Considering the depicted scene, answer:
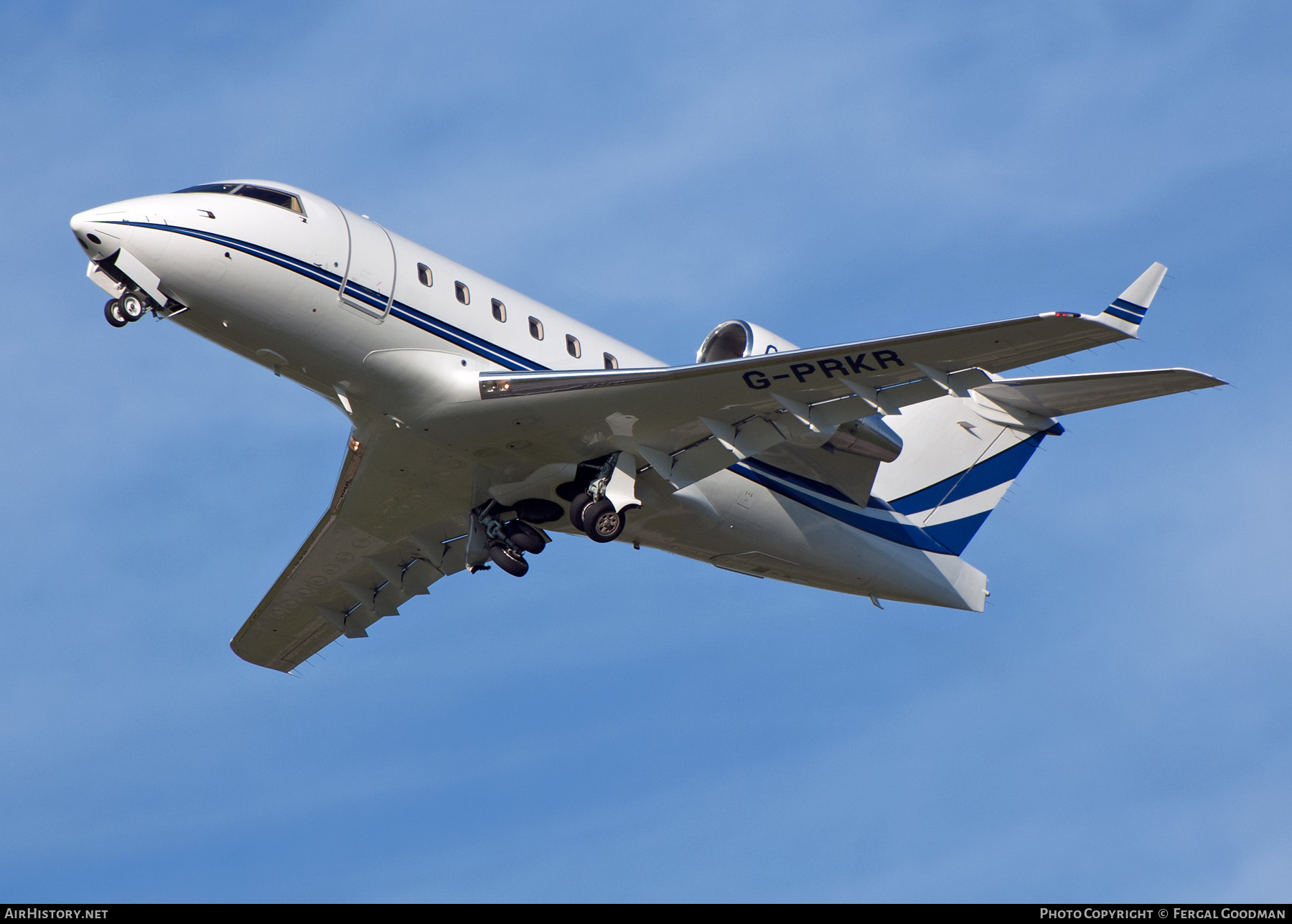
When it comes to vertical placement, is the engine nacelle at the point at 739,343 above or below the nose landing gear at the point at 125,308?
above

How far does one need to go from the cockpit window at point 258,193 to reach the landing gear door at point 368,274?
0.71m

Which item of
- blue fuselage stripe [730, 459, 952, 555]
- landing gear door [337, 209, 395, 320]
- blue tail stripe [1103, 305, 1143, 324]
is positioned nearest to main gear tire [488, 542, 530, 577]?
blue fuselage stripe [730, 459, 952, 555]

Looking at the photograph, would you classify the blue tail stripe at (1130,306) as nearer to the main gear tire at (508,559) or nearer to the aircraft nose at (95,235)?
the main gear tire at (508,559)

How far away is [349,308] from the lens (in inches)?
739

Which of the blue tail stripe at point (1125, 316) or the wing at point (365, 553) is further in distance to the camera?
the wing at point (365, 553)

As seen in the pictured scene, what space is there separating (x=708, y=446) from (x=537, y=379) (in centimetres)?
250

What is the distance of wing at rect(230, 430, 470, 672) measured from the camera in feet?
67.8

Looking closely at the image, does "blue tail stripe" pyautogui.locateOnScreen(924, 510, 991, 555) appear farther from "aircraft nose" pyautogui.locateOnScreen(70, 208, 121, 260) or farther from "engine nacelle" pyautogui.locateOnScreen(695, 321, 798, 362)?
"aircraft nose" pyautogui.locateOnScreen(70, 208, 121, 260)

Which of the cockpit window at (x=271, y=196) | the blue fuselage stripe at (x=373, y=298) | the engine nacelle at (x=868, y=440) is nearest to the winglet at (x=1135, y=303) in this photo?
the engine nacelle at (x=868, y=440)

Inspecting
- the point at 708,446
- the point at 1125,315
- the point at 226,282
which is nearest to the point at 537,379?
the point at 708,446

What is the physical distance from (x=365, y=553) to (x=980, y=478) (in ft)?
32.8

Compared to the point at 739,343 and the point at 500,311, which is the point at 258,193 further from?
the point at 739,343

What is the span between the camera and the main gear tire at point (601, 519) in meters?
20.0

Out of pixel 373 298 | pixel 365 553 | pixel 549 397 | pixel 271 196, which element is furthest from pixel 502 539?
pixel 271 196
